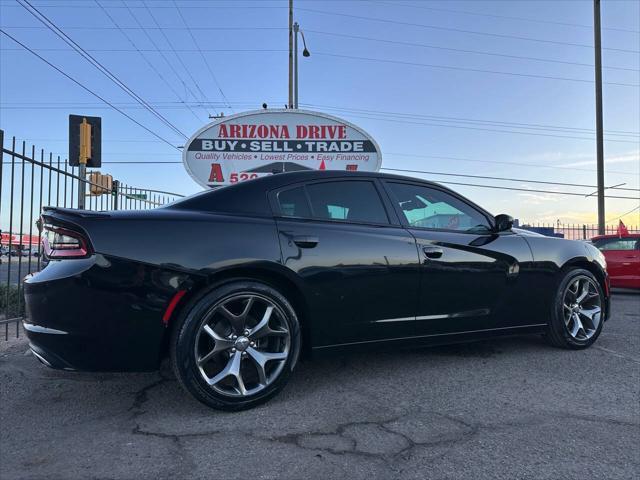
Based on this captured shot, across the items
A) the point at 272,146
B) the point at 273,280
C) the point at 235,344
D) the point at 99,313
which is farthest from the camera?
the point at 272,146

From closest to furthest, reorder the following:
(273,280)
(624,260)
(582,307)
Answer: (273,280) < (582,307) < (624,260)

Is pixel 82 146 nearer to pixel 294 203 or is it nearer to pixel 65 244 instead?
pixel 65 244

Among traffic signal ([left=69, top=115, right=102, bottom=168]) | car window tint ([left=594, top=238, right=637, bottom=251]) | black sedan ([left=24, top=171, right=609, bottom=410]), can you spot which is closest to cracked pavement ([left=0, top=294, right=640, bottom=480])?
black sedan ([left=24, top=171, right=609, bottom=410])

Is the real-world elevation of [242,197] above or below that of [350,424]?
above

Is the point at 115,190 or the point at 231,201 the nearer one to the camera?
the point at 231,201

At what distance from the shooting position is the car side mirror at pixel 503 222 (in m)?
3.89

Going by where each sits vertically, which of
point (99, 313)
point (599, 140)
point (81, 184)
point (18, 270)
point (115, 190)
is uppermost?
point (599, 140)

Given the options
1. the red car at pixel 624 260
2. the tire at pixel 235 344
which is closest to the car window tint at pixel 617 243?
the red car at pixel 624 260

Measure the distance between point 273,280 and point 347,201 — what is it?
84 cm

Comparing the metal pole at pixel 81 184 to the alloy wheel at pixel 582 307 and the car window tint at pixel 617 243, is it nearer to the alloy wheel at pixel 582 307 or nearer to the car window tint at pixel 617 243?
the alloy wheel at pixel 582 307

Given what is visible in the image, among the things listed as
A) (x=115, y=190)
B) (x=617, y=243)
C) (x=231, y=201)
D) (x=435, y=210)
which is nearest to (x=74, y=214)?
(x=231, y=201)

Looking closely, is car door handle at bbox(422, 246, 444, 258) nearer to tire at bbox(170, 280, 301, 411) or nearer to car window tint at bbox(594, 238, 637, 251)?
tire at bbox(170, 280, 301, 411)

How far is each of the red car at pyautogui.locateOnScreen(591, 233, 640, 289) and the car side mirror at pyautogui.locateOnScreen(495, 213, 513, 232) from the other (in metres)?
7.48

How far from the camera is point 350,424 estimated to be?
263cm
